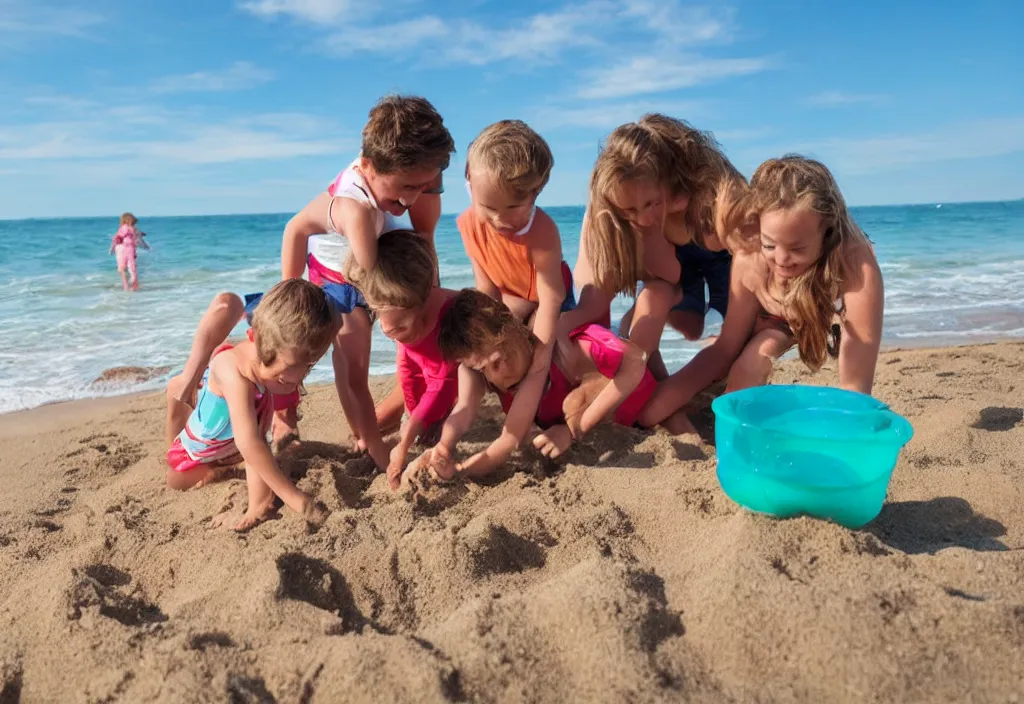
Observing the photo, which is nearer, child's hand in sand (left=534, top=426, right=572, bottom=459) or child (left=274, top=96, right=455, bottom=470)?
child (left=274, top=96, right=455, bottom=470)

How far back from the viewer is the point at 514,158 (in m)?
2.79

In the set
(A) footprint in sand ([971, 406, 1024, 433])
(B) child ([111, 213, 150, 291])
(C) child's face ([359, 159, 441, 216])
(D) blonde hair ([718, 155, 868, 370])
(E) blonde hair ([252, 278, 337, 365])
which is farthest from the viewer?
(B) child ([111, 213, 150, 291])

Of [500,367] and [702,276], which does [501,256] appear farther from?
[702,276]

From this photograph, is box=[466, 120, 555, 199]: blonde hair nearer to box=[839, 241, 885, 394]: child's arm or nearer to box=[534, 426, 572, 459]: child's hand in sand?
box=[534, 426, 572, 459]: child's hand in sand

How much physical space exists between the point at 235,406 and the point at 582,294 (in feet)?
5.14

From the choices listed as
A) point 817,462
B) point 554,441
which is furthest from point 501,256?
point 817,462

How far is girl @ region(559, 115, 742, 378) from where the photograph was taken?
322 cm

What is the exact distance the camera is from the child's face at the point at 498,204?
283cm

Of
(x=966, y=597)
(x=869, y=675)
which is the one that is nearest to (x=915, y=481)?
(x=966, y=597)

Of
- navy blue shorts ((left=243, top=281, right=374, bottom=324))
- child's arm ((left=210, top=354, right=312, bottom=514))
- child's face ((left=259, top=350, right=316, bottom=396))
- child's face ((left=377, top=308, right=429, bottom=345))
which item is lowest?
child's arm ((left=210, top=354, right=312, bottom=514))

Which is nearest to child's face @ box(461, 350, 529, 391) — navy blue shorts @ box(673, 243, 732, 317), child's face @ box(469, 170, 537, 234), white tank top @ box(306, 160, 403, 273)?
child's face @ box(469, 170, 537, 234)

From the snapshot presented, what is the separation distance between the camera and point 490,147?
284cm

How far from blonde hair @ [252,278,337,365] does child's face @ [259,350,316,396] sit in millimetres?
12

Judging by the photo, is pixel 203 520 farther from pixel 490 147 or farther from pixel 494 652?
pixel 490 147
